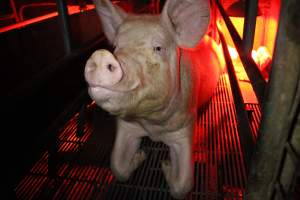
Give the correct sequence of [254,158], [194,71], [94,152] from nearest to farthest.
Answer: [254,158] < [194,71] < [94,152]

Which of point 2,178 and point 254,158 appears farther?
point 2,178

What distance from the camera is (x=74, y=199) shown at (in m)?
1.96

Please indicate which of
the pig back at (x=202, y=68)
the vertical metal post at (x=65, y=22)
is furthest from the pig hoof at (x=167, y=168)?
the vertical metal post at (x=65, y=22)

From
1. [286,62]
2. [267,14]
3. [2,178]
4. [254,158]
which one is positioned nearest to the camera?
[286,62]

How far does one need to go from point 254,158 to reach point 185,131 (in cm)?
96

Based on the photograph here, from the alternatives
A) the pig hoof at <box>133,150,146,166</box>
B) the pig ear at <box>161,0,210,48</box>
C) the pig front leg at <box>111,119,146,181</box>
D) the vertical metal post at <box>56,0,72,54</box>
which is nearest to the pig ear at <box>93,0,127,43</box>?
the pig ear at <box>161,0,210,48</box>

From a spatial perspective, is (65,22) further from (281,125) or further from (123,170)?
(281,125)

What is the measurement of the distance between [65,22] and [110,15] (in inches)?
21.8

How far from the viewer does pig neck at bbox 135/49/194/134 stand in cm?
177

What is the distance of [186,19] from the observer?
1719 mm

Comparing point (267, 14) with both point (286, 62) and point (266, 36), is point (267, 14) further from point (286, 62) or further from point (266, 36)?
point (286, 62)

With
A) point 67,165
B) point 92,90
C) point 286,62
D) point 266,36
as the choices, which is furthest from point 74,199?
point 266,36

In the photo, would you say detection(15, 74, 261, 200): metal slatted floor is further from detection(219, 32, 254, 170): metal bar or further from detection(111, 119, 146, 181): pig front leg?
detection(219, 32, 254, 170): metal bar

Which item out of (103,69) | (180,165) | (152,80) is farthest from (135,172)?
(103,69)
